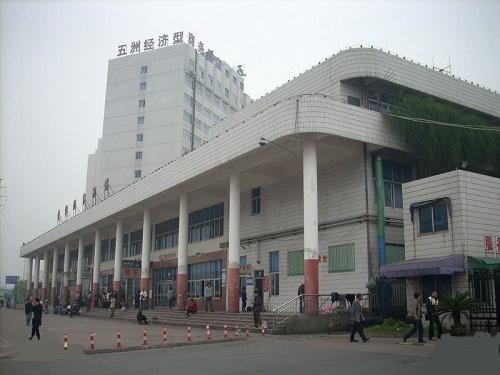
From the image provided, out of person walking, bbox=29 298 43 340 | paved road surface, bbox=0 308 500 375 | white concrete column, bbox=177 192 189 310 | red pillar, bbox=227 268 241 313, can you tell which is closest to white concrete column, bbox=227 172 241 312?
red pillar, bbox=227 268 241 313

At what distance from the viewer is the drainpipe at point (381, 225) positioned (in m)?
24.3

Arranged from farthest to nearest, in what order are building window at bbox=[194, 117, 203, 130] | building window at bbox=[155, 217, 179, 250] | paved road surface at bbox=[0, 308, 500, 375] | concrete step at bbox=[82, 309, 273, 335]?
building window at bbox=[194, 117, 203, 130] < building window at bbox=[155, 217, 179, 250] < concrete step at bbox=[82, 309, 273, 335] < paved road surface at bbox=[0, 308, 500, 375]

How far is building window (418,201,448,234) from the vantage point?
72.9ft

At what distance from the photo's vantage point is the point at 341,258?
27.2m

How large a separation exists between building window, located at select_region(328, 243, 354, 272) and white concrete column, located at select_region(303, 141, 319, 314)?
125 inches

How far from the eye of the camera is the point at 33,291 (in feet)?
261

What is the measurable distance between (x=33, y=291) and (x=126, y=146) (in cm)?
2601

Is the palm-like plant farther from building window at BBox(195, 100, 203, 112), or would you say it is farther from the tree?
building window at BBox(195, 100, 203, 112)

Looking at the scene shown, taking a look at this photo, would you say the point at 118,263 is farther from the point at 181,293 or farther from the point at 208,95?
the point at 208,95

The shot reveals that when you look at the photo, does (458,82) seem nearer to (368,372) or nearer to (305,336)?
(305,336)

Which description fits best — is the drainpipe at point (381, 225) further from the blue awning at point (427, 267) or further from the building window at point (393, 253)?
the blue awning at point (427, 267)

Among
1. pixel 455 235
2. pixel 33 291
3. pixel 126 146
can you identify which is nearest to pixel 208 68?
pixel 126 146

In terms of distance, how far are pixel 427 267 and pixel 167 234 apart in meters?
29.0

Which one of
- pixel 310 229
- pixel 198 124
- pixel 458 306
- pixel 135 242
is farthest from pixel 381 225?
pixel 198 124
